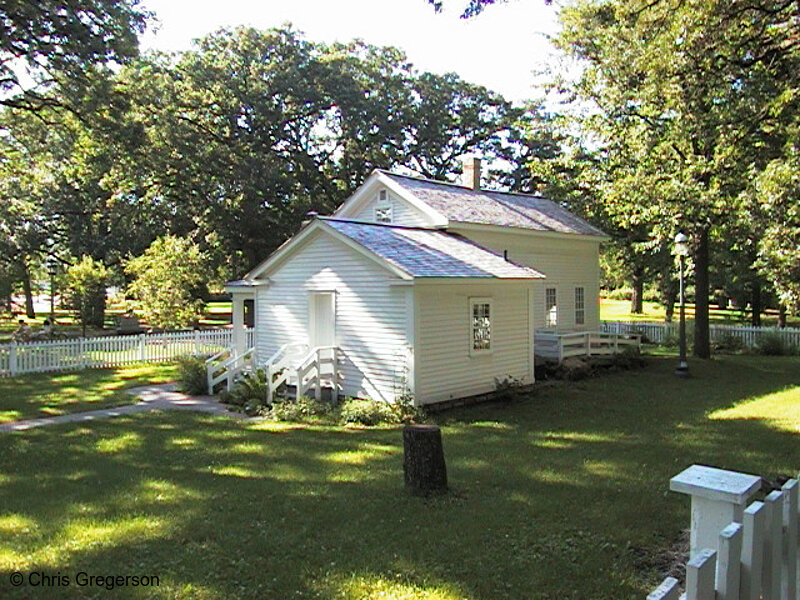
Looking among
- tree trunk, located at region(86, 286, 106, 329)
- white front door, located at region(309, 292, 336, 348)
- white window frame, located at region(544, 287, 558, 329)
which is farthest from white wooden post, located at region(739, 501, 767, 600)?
tree trunk, located at region(86, 286, 106, 329)

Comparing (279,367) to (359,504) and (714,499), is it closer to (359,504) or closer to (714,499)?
(359,504)

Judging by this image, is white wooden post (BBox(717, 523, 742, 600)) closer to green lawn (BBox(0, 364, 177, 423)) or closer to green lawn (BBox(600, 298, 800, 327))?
green lawn (BBox(0, 364, 177, 423))

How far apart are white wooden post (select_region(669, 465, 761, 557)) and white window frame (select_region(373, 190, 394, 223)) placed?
18.6m

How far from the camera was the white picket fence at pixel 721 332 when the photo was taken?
1021 inches

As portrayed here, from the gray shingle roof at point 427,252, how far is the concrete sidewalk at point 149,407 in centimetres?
491

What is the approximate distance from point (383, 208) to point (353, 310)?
24.7ft

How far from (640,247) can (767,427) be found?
1151 centimetres

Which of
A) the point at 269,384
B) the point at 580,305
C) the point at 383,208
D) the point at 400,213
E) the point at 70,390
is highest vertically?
the point at 383,208

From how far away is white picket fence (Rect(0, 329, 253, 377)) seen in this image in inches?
782

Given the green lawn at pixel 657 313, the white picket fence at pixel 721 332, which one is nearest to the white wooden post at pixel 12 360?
the white picket fence at pixel 721 332

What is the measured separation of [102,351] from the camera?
21781 millimetres

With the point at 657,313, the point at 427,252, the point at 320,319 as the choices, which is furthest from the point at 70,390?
the point at 657,313

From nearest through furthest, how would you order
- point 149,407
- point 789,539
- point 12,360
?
1. point 789,539
2. point 149,407
3. point 12,360

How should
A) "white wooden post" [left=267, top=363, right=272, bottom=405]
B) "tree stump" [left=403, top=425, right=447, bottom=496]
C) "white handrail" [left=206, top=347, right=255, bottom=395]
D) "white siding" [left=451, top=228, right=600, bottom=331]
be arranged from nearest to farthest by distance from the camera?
"tree stump" [left=403, top=425, right=447, bottom=496] → "white wooden post" [left=267, top=363, right=272, bottom=405] → "white handrail" [left=206, top=347, right=255, bottom=395] → "white siding" [left=451, top=228, right=600, bottom=331]
